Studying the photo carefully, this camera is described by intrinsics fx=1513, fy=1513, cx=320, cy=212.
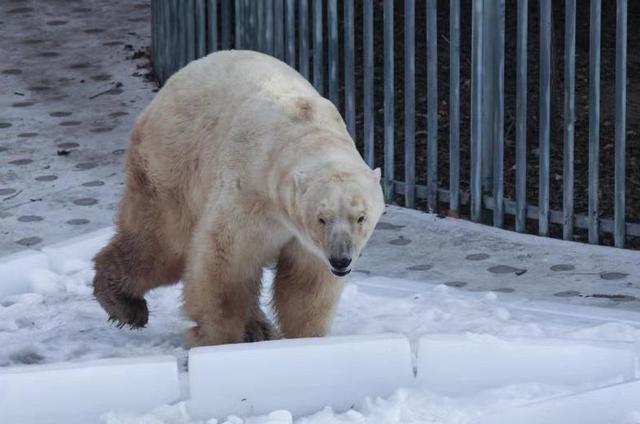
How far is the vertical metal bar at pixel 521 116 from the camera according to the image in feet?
22.5

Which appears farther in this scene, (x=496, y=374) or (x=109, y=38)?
(x=109, y=38)

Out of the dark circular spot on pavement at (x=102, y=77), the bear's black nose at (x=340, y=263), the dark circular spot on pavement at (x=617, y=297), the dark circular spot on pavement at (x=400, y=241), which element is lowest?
the dark circular spot on pavement at (x=617, y=297)

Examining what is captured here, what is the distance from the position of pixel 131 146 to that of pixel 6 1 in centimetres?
589

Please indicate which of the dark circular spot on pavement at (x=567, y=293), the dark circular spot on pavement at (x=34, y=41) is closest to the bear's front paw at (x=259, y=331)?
the dark circular spot on pavement at (x=567, y=293)

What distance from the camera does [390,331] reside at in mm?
5590

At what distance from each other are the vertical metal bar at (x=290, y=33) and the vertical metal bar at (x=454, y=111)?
3.05ft

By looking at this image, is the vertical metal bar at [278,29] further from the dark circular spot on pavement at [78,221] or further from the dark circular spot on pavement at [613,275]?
the dark circular spot on pavement at [613,275]

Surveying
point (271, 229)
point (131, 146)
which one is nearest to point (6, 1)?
point (131, 146)

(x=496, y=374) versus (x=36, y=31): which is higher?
(x=36, y=31)

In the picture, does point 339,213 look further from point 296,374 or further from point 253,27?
point 253,27

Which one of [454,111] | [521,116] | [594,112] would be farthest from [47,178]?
[594,112]

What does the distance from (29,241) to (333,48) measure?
1819 millimetres

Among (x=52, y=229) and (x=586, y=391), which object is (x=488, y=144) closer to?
(x=52, y=229)

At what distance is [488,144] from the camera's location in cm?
724
